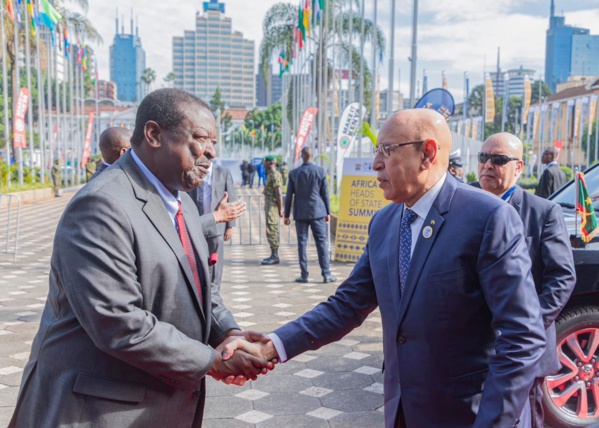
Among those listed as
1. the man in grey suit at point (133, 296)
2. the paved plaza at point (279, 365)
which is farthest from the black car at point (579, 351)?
the man in grey suit at point (133, 296)

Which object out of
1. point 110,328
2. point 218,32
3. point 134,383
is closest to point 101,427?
point 134,383

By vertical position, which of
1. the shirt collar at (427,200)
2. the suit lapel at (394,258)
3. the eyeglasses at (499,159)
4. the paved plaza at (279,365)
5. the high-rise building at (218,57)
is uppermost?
the high-rise building at (218,57)

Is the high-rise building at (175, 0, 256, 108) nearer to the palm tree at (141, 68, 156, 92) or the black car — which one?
the palm tree at (141, 68, 156, 92)

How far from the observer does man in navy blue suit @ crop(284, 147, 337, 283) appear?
31.9ft

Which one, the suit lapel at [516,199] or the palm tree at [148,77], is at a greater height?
the palm tree at [148,77]

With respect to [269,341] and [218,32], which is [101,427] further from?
[218,32]

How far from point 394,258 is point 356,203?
9070 millimetres

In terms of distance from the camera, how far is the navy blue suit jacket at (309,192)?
9.77m

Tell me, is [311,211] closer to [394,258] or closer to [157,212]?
[394,258]

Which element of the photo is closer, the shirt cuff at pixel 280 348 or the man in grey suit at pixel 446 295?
the man in grey suit at pixel 446 295

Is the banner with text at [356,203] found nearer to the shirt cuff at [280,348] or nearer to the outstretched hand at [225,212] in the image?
the outstretched hand at [225,212]

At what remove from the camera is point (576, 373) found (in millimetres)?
4020

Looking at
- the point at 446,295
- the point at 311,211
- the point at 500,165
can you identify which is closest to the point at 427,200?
the point at 446,295

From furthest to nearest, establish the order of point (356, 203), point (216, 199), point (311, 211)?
point (356, 203), point (311, 211), point (216, 199)
